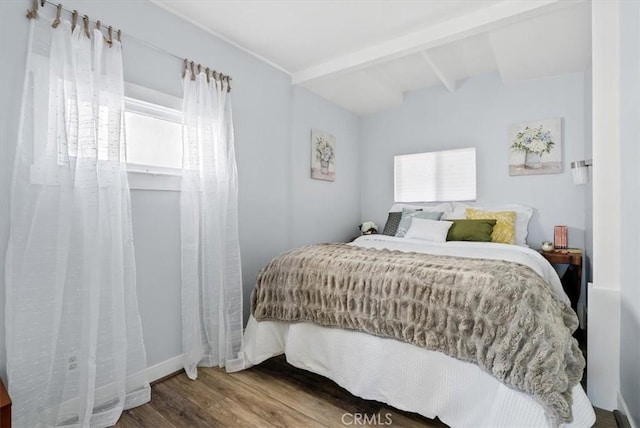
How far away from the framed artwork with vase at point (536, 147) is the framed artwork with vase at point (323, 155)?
191 centimetres

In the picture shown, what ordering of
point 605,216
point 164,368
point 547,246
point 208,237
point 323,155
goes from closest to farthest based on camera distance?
point 605,216
point 164,368
point 208,237
point 547,246
point 323,155

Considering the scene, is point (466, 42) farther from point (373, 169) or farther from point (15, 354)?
point (15, 354)

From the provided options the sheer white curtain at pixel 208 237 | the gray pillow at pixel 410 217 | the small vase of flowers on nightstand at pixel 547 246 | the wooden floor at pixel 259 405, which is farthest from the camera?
the gray pillow at pixel 410 217

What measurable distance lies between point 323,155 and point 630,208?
2.67m

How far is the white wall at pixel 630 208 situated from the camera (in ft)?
4.61

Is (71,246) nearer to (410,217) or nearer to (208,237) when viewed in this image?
(208,237)

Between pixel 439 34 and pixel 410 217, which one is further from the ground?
pixel 439 34

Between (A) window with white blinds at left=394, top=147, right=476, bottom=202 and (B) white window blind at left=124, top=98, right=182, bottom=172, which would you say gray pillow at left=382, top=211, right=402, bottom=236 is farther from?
(B) white window blind at left=124, top=98, right=182, bottom=172

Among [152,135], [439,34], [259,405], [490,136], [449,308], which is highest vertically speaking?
[439,34]

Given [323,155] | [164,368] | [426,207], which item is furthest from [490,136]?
[164,368]

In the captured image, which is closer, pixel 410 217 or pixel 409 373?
pixel 409 373

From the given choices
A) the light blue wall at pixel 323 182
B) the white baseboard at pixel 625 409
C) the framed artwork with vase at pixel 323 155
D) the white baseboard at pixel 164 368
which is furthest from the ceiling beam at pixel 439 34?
the white baseboard at pixel 164 368

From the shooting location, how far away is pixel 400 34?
2.55m

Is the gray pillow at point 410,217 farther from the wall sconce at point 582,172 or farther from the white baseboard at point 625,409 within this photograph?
the white baseboard at point 625,409
